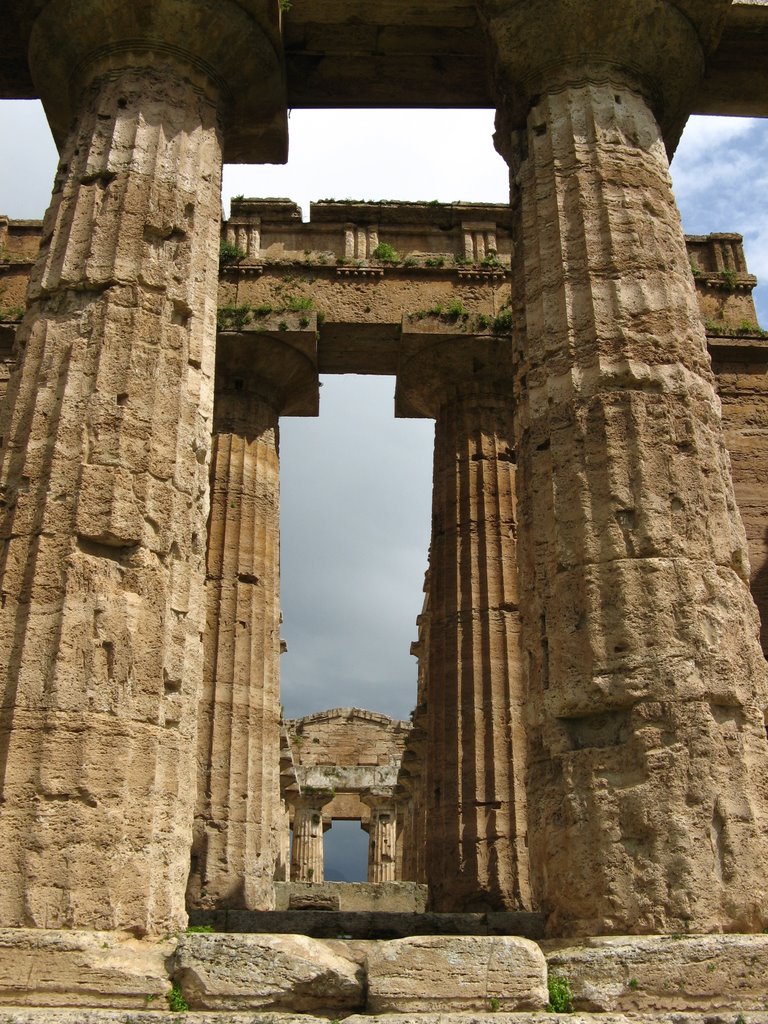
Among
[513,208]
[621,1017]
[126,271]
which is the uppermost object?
[513,208]

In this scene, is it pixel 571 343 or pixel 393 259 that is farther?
pixel 393 259

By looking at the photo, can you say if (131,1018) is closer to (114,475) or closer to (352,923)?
(114,475)

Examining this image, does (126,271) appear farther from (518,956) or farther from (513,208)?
(518,956)

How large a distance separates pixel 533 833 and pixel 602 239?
4.27 metres

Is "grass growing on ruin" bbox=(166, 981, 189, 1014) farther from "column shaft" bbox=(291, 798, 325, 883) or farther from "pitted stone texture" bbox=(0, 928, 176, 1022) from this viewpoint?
"column shaft" bbox=(291, 798, 325, 883)

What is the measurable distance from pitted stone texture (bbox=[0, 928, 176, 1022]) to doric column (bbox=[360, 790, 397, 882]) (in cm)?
2621

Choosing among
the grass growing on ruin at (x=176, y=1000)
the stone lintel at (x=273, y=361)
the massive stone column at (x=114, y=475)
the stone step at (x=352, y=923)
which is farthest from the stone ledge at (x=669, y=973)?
the stone lintel at (x=273, y=361)

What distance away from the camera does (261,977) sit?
212 inches

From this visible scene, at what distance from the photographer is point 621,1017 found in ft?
17.1

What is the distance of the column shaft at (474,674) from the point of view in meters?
12.7

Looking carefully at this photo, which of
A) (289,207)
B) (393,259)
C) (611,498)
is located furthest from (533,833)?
(289,207)

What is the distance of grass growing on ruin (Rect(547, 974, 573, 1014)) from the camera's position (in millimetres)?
5355

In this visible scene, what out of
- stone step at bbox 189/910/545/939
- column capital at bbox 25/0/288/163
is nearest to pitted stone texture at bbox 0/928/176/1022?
stone step at bbox 189/910/545/939

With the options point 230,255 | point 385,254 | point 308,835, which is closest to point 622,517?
point 385,254
